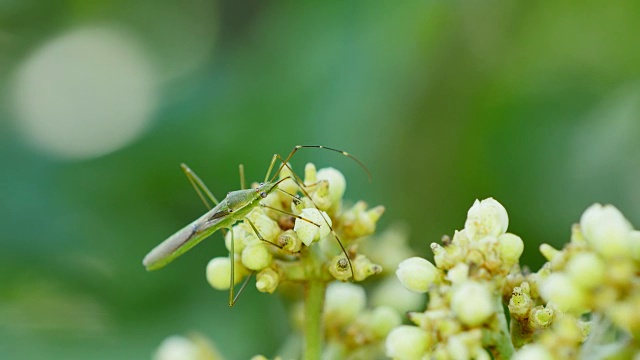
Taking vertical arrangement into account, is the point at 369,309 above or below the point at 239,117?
below

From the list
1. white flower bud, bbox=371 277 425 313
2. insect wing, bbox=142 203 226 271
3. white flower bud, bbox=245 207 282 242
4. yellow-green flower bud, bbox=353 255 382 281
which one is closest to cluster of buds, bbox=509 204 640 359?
yellow-green flower bud, bbox=353 255 382 281

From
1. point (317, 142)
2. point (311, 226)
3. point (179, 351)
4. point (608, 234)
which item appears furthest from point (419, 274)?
point (317, 142)

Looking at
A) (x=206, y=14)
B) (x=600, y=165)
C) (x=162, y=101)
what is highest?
(x=206, y=14)

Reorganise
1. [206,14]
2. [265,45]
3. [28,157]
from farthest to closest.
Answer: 1. [206,14]
2. [265,45]
3. [28,157]

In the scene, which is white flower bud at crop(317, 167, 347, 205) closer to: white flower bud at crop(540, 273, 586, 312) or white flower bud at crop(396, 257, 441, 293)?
white flower bud at crop(396, 257, 441, 293)

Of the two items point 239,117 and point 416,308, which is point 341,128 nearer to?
point 239,117

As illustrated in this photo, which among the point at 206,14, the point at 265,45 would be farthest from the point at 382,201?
the point at 206,14

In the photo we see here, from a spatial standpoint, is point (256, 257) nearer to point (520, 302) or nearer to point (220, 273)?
point (220, 273)
